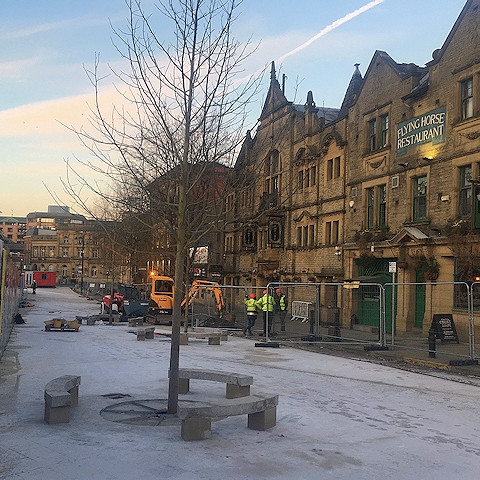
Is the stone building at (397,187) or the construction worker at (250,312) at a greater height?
the stone building at (397,187)

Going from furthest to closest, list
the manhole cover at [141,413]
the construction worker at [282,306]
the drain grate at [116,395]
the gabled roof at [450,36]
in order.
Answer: the gabled roof at [450,36] → the construction worker at [282,306] → the drain grate at [116,395] → the manhole cover at [141,413]

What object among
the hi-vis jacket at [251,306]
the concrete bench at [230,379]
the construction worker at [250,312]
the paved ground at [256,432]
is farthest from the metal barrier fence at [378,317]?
the concrete bench at [230,379]

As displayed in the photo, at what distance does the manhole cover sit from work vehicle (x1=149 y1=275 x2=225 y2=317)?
1652 cm

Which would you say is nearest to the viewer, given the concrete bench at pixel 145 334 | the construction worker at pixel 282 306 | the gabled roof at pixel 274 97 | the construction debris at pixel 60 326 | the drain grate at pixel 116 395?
the drain grate at pixel 116 395

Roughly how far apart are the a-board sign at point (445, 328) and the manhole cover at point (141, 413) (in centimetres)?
1056

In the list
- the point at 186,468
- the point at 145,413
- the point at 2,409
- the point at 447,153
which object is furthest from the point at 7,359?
the point at 447,153

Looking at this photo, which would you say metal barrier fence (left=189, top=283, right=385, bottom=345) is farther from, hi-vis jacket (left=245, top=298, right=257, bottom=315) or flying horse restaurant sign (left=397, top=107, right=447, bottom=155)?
flying horse restaurant sign (left=397, top=107, right=447, bottom=155)

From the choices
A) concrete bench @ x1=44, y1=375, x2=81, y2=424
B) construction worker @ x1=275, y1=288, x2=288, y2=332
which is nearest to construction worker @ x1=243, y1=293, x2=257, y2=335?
construction worker @ x1=275, y1=288, x2=288, y2=332

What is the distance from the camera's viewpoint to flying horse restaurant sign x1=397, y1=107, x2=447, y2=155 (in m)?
23.7

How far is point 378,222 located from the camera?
28.1 metres

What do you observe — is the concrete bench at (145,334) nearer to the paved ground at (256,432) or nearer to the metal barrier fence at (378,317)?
the metal barrier fence at (378,317)

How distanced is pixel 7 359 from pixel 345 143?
2199cm

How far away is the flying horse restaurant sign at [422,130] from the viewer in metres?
23.7

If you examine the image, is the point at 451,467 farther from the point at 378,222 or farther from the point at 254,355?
the point at 378,222
